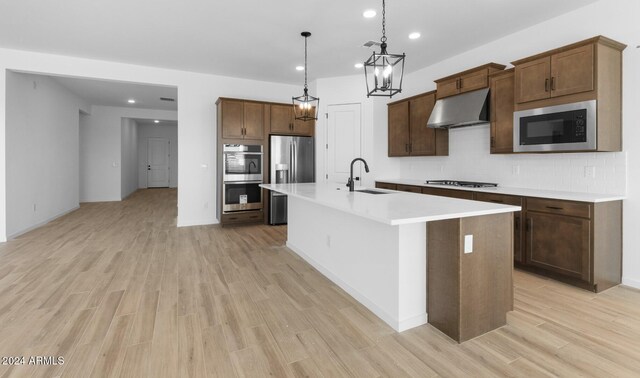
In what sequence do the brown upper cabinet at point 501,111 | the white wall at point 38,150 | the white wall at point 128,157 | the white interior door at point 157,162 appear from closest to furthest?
the brown upper cabinet at point 501,111 → the white wall at point 38,150 → the white wall at point 128,157 → the white interior door at point 157,162

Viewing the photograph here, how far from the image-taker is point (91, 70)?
505cm

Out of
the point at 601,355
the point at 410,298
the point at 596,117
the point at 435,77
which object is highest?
the point at 435,77

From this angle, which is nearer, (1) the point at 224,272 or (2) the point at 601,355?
(2) the point at 601,355

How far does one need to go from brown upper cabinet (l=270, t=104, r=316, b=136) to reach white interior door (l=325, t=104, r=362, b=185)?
0.45 meters

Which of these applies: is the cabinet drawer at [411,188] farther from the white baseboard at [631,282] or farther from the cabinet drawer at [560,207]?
the white baseboard at [631,282]

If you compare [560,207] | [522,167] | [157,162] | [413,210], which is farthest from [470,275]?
[157,162]

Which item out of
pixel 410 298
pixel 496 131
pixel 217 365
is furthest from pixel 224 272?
pixel 496 131

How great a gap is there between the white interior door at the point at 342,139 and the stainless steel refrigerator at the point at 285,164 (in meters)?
0.42

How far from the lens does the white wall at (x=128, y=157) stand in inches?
373

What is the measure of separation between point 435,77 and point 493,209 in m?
3.71

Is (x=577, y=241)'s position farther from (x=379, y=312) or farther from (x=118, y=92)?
(x=118, y=92)

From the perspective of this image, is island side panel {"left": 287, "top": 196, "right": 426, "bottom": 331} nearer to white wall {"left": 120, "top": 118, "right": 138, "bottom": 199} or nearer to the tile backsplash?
the tile backsplash

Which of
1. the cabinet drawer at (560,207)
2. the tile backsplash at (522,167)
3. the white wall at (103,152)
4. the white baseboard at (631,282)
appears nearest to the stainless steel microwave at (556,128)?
the tile backsplash at (522,167)

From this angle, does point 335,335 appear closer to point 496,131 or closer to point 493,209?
point 493,209
